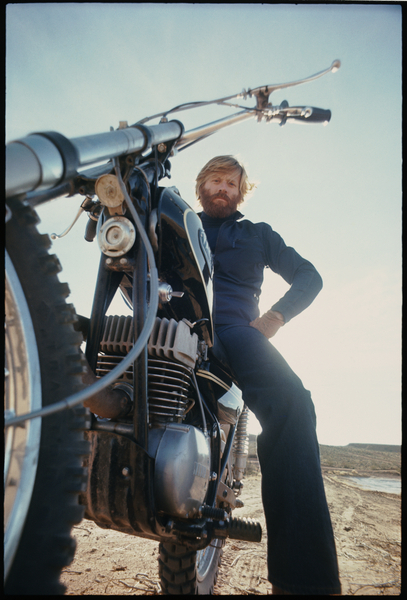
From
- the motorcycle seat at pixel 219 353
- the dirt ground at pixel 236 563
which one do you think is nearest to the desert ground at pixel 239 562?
the dirt ground at pixel 236 563

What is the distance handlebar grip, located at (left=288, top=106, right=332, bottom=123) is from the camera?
5.09 feet

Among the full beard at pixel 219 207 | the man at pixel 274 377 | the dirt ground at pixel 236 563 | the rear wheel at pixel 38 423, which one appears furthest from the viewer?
the full beard at pixel 219 207

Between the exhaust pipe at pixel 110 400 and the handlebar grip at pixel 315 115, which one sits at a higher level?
the handlebar grip at pixel 315 115

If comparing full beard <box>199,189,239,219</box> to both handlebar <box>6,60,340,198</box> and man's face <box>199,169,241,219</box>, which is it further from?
handlebar <box>6,60,340,198</box>

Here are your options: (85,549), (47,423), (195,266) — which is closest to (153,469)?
(47,423)

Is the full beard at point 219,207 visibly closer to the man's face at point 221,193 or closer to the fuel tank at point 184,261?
the man's face at point 221,193

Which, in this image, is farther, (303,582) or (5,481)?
(303,582)

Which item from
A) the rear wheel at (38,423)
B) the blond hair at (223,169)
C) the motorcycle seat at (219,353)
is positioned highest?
the blond hair at (223,169)

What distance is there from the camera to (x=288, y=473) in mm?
1209

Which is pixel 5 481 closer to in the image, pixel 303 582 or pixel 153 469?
pixel 153 469

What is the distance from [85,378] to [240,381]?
0.69 m

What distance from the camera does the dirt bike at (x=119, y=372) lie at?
25.8 inches

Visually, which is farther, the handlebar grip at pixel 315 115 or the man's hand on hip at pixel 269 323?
the man's hand on hip at pixel 269 323

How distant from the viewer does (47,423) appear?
0.69 meters
